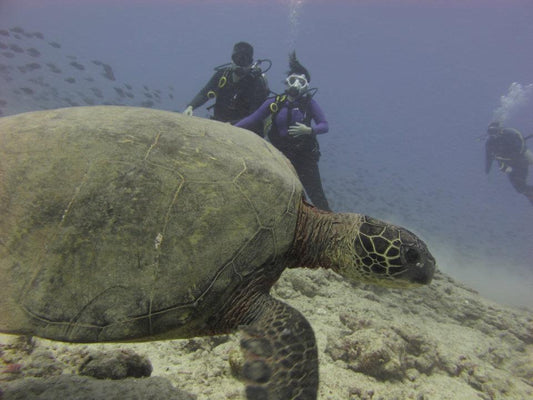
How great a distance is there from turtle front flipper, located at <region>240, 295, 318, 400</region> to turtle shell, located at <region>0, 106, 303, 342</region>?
0.34 m

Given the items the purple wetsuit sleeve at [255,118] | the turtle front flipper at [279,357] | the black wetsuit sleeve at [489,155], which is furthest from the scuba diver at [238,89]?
the black wetsuit sleeve at [489,155]

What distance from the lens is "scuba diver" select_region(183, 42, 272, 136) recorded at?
798 centimetres

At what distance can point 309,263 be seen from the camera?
254 cm

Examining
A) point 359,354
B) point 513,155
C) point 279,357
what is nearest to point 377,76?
point 513,155

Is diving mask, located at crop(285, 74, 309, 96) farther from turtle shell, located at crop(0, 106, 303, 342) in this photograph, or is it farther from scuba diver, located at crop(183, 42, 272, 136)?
turtle shell, located at crop(0, 106, 303, 342)

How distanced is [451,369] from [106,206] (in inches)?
159

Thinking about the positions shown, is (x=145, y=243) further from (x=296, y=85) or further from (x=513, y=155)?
(x=513, y=155)

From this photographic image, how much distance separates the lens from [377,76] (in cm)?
12144

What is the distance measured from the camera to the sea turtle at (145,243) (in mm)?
1596

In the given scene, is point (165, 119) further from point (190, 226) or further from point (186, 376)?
point (186, 376)

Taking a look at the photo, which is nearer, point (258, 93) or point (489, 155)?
point (258, 93)

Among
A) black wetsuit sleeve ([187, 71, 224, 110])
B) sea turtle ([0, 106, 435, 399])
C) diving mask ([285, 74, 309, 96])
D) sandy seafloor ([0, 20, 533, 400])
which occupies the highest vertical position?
diving mask ([285, 74, 309, 96])

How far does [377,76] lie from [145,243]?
142 m

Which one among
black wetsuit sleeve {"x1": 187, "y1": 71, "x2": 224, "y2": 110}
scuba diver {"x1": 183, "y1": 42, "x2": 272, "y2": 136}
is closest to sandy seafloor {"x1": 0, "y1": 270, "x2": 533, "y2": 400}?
scuba diver {"x1": 183, "y1": 42, "x2": 272, "y2": 136}
